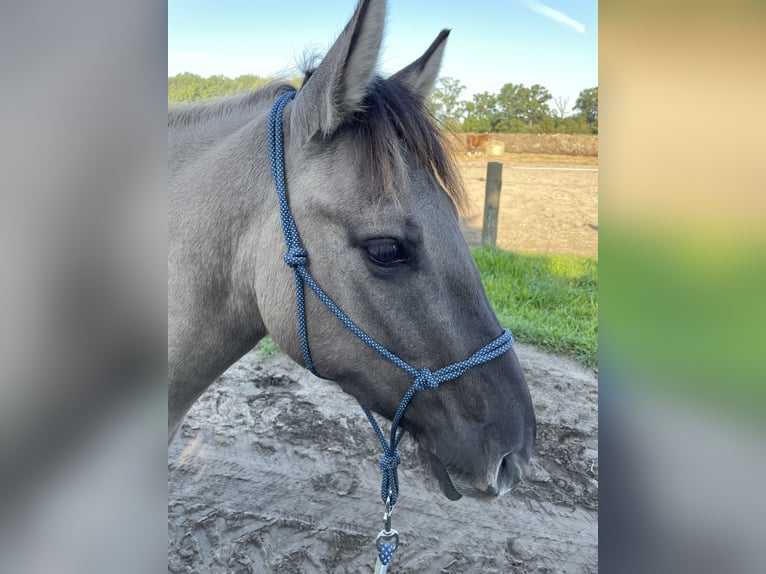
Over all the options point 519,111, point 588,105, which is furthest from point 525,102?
point 588,105

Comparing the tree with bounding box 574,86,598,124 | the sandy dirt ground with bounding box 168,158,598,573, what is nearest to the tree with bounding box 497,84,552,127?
the tree with bounding box 574,86,598,124

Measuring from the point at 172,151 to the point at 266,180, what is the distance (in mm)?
353

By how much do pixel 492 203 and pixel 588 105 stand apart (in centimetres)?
121

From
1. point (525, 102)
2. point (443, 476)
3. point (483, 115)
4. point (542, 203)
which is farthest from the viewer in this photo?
→ point (542, 203)

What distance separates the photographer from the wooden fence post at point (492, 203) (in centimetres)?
366

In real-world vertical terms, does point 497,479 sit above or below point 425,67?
below

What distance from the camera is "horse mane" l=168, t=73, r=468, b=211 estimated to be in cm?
111

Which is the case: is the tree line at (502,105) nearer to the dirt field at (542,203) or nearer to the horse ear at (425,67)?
the dirt field at (542,203)

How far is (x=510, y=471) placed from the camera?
1144 mm

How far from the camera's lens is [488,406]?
1.13 meters
